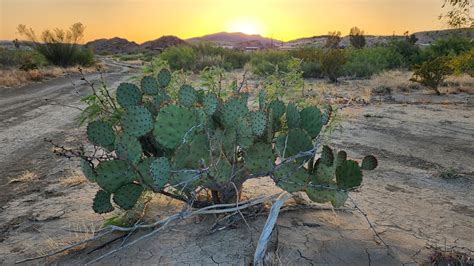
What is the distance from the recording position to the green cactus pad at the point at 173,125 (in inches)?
132

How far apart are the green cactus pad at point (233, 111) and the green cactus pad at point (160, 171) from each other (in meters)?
0.62

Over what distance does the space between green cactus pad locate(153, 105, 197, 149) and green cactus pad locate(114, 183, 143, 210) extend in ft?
1.46

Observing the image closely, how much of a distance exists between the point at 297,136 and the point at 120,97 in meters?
1.52

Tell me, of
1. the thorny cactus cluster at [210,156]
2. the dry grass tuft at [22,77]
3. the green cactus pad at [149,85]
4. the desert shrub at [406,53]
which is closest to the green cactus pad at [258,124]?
the thorny cactus cluster at [210,156]

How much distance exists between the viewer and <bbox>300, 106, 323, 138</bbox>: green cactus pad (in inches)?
147

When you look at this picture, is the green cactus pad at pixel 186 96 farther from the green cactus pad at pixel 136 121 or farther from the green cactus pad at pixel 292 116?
the green cactus pad at pixel 292 116

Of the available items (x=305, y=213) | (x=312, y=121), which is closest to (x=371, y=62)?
(x=305, y=213)

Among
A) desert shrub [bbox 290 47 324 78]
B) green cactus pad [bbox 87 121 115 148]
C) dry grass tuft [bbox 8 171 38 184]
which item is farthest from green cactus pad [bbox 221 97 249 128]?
desert shrub [bbox 290 47 324 78]

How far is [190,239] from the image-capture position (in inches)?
141

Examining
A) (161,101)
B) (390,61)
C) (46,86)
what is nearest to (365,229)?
(161,101)

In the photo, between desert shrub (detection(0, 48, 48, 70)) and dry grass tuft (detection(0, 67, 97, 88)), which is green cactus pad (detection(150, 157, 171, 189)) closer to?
dry grass tuft (detection(0, 67, 97, 88))

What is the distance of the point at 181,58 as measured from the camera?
24.0 m

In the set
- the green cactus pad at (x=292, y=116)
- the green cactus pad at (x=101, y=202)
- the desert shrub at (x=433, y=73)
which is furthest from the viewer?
the desert shrub at (x=433, y=73)

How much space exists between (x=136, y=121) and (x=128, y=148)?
22cm
